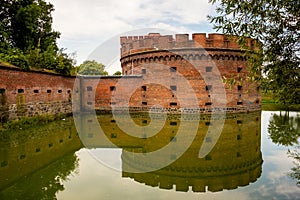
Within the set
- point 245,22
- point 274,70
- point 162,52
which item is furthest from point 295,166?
point 162,52

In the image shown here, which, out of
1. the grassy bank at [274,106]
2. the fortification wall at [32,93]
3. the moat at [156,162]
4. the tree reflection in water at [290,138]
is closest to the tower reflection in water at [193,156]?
the moat at [156,162]

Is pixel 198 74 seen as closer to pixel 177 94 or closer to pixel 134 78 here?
pixel 177 94

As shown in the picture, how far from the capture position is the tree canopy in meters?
16.4

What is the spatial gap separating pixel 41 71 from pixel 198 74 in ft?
29.4

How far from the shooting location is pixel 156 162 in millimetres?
7746

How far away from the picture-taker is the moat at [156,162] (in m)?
5.64

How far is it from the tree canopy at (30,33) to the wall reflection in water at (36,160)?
507cm

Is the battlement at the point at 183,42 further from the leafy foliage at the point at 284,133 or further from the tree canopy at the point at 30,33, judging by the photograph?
the leafy foliage at the point at 284,133

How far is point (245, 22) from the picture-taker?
4223mm

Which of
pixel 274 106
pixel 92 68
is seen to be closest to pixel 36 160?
pixel 274 106

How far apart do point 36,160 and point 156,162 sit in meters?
3.39

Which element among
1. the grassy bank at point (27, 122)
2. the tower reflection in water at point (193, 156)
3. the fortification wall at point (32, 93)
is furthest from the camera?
the fortification wall at point (32, 93)

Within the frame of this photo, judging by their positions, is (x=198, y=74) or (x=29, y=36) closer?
(x=198, y=74)

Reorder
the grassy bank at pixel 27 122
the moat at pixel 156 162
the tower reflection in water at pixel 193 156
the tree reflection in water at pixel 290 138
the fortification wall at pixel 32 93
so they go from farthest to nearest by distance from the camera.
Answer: the fortification wall at pixel 32 93, the grassy bank at pixel 27 122, the tree reflection in water at pixel 290 138, the tower reflection in water at pixel 193 156, the moat at pixel 156 162
